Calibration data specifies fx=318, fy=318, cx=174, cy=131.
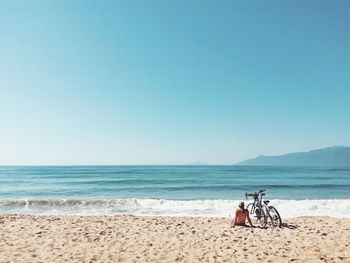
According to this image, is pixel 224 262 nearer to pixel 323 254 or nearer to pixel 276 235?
pixel 323 254

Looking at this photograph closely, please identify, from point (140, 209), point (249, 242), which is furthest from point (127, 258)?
point (140, 209)

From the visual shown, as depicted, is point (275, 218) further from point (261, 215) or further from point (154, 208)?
point (154, 208)

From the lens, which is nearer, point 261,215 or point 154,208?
point 261,215

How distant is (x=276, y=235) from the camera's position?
39.2 ft

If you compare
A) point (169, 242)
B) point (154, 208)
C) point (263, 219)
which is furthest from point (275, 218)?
point (154, 208)

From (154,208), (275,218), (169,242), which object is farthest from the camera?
(154,208)

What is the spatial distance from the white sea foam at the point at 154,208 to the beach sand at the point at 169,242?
5.57 metres

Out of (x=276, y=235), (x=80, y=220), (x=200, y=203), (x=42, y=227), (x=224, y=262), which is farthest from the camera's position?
(x=200, y=203)

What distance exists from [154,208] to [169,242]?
12.0m

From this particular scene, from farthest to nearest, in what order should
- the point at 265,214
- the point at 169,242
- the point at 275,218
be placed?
the point at 275,218, the point at 265,214, the point at 169,242

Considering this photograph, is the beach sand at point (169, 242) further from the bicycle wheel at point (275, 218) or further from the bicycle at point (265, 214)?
the bicycle at point (265, 214)

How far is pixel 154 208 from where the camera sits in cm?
2264

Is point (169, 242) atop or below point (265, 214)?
below

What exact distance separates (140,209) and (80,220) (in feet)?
24.0
